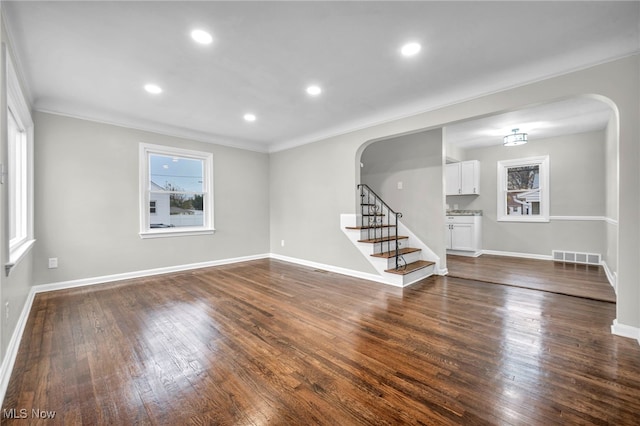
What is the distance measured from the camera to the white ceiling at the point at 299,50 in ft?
6.65

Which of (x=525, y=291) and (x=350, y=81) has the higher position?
(x=350, y=81)

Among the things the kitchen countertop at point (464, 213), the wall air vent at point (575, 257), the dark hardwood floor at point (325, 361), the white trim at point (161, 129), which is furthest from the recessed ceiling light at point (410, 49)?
the wall air vent at point (575, 257)

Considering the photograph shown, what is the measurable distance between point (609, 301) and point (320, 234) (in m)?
4.00

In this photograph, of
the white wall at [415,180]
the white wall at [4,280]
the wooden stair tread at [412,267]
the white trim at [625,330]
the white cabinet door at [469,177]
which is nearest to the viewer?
the white wall at [4,280]

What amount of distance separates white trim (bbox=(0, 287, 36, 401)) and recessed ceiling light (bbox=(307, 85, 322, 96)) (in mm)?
3498

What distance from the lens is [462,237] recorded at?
6.58 metres

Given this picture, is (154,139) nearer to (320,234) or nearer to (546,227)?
(320,234)

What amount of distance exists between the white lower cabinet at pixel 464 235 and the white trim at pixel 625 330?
393 centimetres

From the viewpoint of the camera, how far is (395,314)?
296 cm

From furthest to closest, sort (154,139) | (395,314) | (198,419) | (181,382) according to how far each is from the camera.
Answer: (154,139), (395,314), (181,382), (198,419)

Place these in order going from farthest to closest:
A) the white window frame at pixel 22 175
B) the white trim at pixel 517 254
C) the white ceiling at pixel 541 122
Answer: the white trim at pixel 517 254 < the white ceiling at pixel 541 122 < the white window frame at pixel 22 175

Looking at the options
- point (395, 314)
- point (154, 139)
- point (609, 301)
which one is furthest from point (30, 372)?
point (609, 301)

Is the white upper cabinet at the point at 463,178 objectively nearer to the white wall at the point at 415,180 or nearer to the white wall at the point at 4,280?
the white wall at the point at 415,180

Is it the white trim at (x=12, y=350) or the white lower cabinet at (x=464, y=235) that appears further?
the white lower cabinet at (x=464, y=235)
